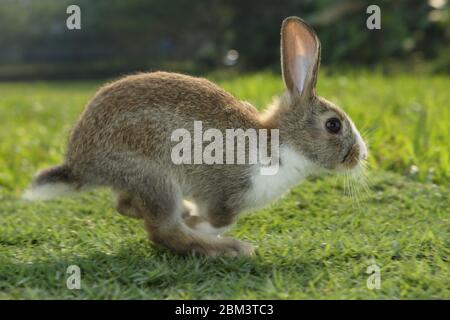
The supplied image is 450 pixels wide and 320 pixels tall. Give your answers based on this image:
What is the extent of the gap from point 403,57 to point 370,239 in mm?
11431

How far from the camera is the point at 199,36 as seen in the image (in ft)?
86.2

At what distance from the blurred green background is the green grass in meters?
7.81

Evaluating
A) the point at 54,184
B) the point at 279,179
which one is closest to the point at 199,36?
the point at 54,184

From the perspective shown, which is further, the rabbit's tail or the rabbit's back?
the rabbit's tail

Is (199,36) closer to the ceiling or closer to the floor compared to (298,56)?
closer to the ceiling

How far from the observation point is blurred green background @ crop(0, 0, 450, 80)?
13703 millimetres

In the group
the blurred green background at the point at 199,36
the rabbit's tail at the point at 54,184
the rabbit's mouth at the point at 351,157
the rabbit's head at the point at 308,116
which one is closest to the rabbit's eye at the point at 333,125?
the rabbit's head at the point at 308,116

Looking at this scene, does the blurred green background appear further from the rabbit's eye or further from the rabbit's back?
the rabbit's back

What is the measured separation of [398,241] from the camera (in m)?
3.23

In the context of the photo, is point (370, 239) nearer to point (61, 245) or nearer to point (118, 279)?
point (118, 279)

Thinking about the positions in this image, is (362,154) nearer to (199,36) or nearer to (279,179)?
(279,179)

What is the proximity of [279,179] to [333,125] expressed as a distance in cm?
41

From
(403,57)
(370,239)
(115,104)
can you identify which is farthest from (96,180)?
(403,57)

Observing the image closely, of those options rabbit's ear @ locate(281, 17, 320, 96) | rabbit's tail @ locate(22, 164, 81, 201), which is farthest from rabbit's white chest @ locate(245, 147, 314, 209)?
rabbit's tail @ locate(22, 164, 81, 201)
